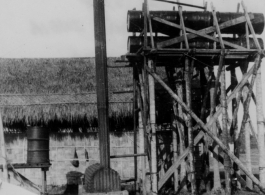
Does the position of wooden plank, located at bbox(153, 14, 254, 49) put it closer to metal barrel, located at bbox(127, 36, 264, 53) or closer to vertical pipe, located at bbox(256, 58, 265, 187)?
metal barrel, located at bbox(127, 36, 264, 53)

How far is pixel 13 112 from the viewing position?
17219mm

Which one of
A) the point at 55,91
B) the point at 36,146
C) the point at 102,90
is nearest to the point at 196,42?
the point at 102,90

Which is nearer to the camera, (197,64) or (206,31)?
(206,31)

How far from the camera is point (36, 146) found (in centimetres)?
1264

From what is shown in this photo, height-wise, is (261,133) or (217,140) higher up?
(261,133)


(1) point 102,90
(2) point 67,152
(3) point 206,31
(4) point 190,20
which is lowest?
(2) point 67,152

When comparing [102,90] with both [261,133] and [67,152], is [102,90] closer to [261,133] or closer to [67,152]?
[261,133]

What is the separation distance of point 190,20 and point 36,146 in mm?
6244

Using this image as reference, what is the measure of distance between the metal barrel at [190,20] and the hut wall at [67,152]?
6.57 meters

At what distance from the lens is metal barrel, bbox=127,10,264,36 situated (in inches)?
486

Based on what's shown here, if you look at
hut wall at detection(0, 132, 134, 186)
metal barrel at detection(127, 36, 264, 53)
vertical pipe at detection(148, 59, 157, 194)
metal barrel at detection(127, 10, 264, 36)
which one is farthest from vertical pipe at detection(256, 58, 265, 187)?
hut wall at detection(0, 132, 134, 186)

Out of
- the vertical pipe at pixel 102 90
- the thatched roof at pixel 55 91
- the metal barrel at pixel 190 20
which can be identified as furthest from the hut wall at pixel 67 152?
the metal barrel at pixel 190 20

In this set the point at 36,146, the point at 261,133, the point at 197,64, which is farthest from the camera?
the point at 197,64

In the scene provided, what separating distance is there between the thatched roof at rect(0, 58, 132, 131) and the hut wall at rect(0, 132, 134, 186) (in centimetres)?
91
